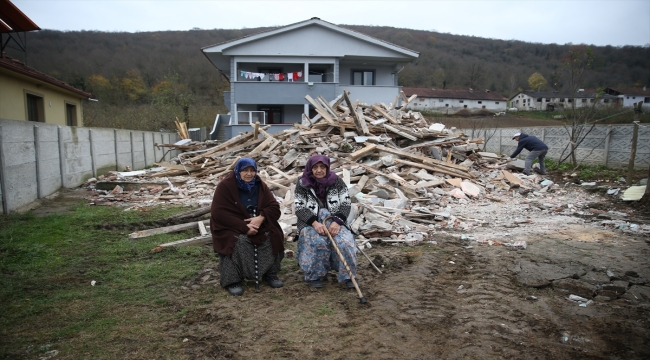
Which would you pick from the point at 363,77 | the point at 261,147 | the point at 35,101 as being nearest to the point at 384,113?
the point at 261,147

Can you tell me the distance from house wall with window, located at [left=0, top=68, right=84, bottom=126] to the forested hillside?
4120 mm

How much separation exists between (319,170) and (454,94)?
7102 centimetres

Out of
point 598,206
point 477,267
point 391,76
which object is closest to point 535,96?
point 391,76

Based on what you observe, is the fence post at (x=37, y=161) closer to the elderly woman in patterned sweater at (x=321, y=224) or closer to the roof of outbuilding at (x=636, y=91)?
the elderly woman in patterned sweater at (x=321, y=224)

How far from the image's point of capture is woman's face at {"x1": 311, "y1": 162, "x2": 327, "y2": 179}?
13.6ft

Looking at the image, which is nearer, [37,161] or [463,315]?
[463,315]

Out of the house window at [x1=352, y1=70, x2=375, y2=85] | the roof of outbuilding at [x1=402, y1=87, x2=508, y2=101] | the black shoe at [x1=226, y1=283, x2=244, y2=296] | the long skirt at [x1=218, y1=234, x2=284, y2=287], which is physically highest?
the roof of outbuilding at [x1=402, y1=87, x2=508, y2=101]

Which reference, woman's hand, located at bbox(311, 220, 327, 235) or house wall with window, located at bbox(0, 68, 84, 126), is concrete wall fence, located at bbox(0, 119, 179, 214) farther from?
woman's hand, located at bbox(311, 220, 327, 235)

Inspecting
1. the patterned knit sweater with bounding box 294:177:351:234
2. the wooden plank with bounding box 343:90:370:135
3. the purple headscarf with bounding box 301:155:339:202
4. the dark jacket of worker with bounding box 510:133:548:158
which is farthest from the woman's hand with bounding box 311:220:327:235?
the dark jacket of worker with bounding box 510:133:548:158

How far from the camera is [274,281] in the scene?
414 centimetres

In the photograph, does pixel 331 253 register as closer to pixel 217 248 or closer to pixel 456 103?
pixel 217 248

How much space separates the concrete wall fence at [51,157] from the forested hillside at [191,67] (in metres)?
12.7

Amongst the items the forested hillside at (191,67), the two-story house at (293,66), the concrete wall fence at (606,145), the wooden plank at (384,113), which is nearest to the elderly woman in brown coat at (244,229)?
the wooden plank at (384,113)

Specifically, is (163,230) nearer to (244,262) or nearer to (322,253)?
(244,262)
